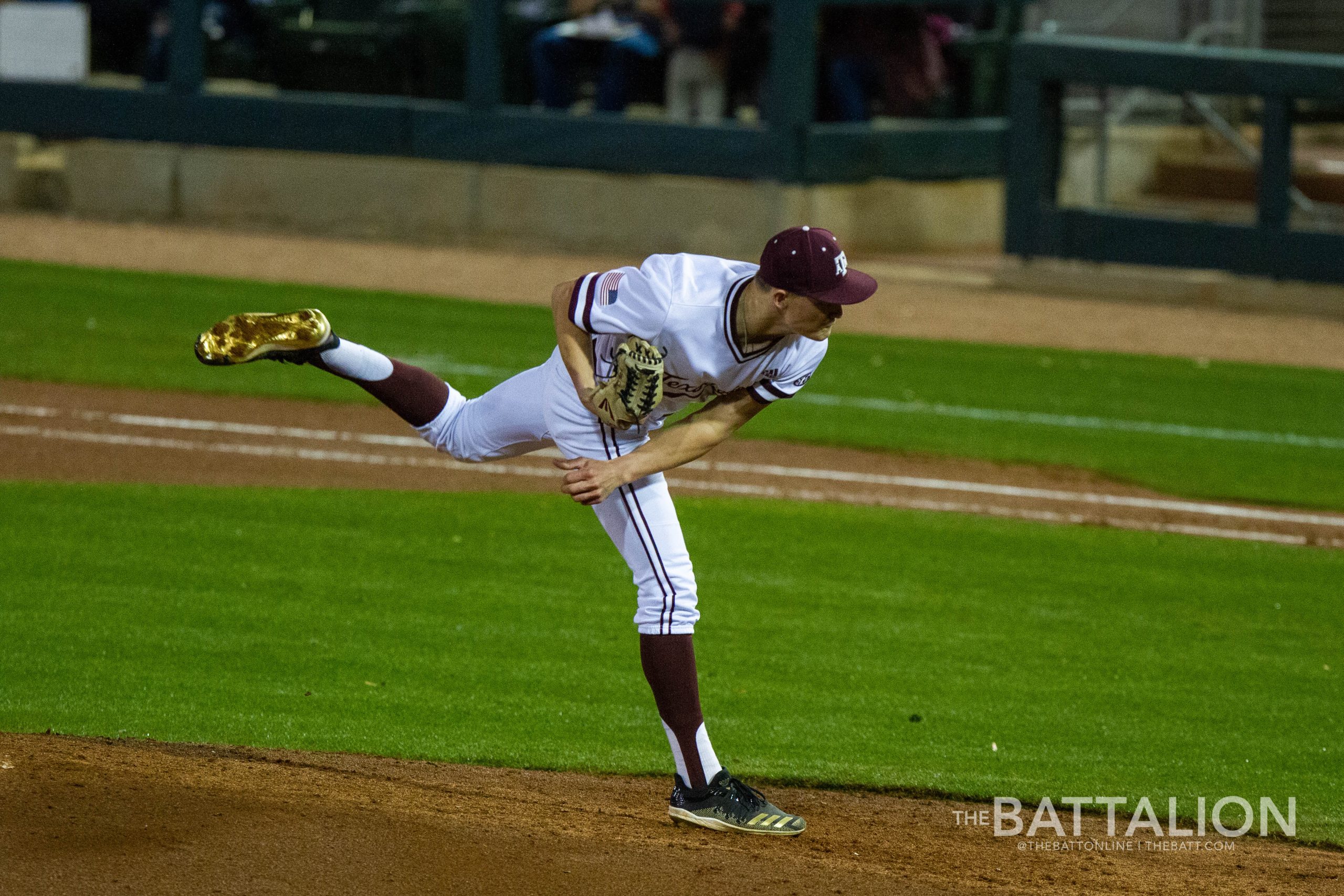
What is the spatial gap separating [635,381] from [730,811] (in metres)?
1.32

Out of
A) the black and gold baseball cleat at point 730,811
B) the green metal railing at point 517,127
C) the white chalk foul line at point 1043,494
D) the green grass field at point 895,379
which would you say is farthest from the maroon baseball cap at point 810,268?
the green metal railing at point 517,127

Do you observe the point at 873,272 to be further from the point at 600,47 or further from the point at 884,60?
the point at 600,47

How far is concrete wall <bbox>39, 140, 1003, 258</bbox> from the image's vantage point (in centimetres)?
1688

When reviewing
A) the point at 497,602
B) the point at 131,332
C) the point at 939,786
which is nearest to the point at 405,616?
the point at 497,602

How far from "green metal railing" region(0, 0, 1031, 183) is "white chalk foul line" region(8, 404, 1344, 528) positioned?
6.80 metres

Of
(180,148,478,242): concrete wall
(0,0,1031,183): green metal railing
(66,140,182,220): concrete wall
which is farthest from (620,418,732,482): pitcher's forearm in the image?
(66,140,182,220): concrete wall

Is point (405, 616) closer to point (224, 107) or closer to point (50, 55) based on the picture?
point (224, 107)

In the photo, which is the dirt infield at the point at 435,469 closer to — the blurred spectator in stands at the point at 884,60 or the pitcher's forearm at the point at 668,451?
the pitcher's forearm at the point at 668,451

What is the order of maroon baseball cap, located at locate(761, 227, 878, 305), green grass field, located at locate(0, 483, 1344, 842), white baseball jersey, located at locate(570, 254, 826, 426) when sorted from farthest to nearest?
green grass field, located at locate(0, 483, 1344, 842) → white baseball jersey, located at locate(570, 254, 826, 426) → maroon baseball cap, located at locate(761, 227, 878, 305)

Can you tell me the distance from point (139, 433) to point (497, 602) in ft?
12.2

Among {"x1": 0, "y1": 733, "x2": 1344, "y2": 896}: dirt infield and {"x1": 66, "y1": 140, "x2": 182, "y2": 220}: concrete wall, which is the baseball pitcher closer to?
{"x1": 0, "y1": 733, "x2": 1344, "y2": 896}: dirt infield

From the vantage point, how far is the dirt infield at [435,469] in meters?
9.54
